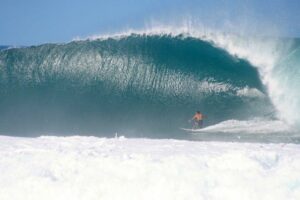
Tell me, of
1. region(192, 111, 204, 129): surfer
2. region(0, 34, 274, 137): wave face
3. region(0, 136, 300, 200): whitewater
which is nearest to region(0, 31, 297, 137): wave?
region(0, 34, 274, 137): wave face

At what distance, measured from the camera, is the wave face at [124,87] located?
37.5ft

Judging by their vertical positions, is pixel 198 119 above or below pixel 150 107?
below

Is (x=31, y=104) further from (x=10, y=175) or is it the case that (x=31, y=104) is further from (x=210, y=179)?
(x=210, y=179)

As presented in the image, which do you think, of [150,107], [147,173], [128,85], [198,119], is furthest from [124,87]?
[147,173]

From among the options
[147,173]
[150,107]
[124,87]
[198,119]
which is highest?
[124,87]

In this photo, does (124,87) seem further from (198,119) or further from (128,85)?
(198,119)

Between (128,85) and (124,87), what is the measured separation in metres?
0.16

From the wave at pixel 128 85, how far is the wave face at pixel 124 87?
1.2 inches

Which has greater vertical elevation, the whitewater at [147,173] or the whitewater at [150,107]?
the whitewater at [150,107]

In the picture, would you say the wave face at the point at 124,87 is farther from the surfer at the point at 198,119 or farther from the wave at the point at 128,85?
the surfer at the point at 198,119

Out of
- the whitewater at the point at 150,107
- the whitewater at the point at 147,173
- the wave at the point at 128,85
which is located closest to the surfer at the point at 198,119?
the whitewater at the point at 150,107

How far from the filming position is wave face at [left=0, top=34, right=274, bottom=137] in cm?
1142

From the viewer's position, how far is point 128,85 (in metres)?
12.6

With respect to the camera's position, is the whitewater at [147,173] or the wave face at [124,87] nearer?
the whitewater at [147,173]
